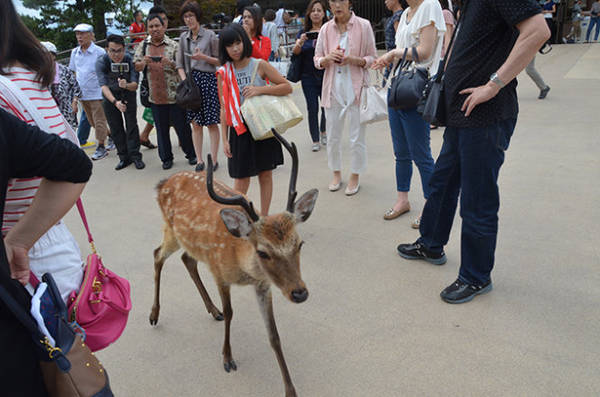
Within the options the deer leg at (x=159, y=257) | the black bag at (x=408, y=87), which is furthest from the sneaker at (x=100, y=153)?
the black bag at (x=408, y=87)

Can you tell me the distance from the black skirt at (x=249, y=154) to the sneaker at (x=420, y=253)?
1.45 m

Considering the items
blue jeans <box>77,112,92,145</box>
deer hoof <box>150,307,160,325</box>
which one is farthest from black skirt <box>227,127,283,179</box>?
blue jeans <box>77,112,92,145</box>

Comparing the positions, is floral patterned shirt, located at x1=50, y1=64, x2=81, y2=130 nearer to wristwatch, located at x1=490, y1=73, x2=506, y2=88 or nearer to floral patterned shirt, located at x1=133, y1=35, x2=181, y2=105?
floral patterned shirt, located at x1=133, y1=35, x2=181, y2=105

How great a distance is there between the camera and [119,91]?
21.4 ft

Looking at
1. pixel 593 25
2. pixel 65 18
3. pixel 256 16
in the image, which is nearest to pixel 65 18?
pixel 65 18

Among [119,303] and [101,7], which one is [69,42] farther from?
[119,303]

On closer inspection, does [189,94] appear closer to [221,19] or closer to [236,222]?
[221,19]

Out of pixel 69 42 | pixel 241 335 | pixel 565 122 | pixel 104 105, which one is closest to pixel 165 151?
pixel 104 105

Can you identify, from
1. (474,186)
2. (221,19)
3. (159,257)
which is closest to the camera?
(474,186)

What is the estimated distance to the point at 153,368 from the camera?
2.75m

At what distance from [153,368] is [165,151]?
4.40 m

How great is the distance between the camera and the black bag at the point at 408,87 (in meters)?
3.58

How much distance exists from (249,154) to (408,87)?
1524 millimetres

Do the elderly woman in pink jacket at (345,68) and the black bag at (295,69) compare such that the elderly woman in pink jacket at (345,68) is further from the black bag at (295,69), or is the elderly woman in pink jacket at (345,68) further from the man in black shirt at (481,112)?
the man in black shirt at (481,112)
